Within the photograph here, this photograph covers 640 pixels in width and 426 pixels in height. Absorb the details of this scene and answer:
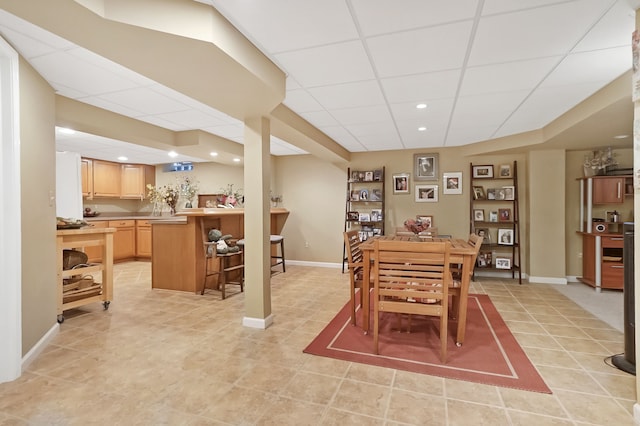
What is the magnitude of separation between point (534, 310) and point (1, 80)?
5326 mm

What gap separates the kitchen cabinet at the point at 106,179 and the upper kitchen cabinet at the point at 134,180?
0.35 feet

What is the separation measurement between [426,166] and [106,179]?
679 cm

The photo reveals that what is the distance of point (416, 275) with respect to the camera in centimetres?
238

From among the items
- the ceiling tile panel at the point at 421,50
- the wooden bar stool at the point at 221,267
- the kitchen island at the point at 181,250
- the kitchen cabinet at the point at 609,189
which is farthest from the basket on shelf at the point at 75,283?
the kitchen cabinet at the point at 609,189

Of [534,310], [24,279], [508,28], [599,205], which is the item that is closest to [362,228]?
[534,310]

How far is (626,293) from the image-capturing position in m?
2.31

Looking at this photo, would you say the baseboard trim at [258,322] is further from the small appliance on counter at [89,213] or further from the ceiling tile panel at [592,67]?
the small appliance on counter at [89,213]

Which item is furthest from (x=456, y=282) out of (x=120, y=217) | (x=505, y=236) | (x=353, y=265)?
(x=120, y=217)

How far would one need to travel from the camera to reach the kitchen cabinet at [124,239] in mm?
6582

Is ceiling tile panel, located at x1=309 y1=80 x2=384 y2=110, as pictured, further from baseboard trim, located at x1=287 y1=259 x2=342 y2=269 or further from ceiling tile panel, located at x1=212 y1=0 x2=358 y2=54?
baseboard trim, located at x1=287 y1=259 x2=342 y2=269

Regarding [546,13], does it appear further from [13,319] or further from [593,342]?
[13,319]

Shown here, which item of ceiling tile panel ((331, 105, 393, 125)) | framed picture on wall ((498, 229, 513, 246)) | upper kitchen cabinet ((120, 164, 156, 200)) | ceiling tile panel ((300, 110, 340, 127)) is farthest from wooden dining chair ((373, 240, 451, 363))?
upper kitchen cabinet ((120, 164, 156, 200))

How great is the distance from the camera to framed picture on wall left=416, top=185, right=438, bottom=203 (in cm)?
571

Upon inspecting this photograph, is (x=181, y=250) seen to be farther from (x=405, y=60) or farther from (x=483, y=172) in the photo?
(x=483, y=172)
